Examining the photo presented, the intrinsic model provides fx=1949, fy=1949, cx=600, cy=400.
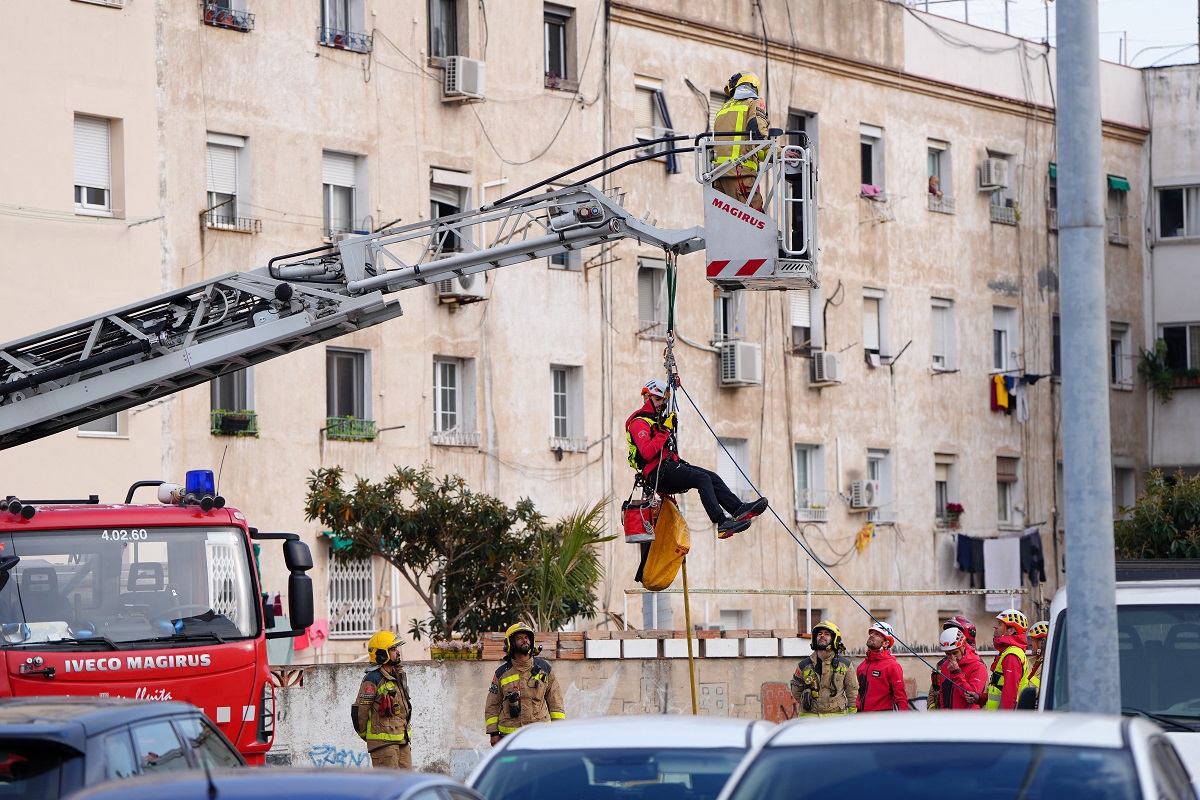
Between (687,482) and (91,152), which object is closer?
(687,482)

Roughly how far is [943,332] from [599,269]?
32.8 ft

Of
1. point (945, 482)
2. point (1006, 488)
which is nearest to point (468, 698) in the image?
point (945, 482)

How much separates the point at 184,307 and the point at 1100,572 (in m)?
9.14

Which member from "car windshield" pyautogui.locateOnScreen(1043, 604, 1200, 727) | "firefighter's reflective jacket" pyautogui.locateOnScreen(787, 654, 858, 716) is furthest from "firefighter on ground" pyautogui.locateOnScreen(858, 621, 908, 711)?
"car windshield" pyautogui.locateOnScreen(1043, 604, 1200, 727)

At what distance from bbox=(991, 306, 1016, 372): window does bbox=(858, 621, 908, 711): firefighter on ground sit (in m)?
25.3

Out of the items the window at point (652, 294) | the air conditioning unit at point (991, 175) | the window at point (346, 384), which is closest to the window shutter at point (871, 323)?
the air conditioning unit at point (991, 175)

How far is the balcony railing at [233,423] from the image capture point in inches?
1111

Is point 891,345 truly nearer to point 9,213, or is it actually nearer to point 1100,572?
point 9,213

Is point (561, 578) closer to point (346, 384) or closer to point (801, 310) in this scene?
point (346, 384)

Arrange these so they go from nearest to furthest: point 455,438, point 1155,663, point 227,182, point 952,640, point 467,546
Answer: point 1155,663 < point 952,640 < point 467,546 < point 227,182 < point 455,438

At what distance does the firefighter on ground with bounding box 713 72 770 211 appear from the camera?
15.0 meters

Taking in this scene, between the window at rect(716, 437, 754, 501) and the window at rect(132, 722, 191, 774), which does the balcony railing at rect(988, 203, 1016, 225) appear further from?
the window at rect(132, 722, 191, 774)

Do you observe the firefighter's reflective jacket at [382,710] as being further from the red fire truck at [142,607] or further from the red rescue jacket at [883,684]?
the red rescue jacket at [883,684]

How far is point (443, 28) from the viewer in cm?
3209
